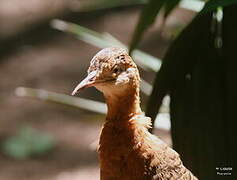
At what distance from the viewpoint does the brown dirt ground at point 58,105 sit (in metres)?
4.49

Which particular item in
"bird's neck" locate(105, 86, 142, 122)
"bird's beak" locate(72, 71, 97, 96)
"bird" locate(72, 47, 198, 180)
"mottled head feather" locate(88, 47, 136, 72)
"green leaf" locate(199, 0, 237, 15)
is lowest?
"bird" locate(72, 47, 198, 180)

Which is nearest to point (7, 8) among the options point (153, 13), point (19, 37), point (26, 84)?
point (19, 37)

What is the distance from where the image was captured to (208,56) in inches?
99.8

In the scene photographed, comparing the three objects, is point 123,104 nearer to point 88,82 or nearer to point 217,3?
point 88,82

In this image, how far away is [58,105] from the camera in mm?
5047

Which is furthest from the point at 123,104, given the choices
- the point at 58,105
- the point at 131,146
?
the point at 58,105

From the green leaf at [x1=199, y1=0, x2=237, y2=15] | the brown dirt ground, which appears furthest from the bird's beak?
the brown dirt ground

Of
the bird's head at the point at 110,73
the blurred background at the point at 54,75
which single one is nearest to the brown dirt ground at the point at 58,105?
the blurred background at the point at 54,75

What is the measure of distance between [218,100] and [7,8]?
3881 millimetres

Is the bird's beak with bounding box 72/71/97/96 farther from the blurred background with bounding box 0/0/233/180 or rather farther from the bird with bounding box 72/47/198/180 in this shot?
the blurred background with bounding box 0/0/233/180

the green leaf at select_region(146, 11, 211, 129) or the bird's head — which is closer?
the bird's head

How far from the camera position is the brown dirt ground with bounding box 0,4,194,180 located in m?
4.49

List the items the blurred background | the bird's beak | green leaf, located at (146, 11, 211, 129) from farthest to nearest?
the blurred background < green leaf, located at (146, 11, 211, 129) < the bird's beak

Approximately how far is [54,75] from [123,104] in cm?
316
